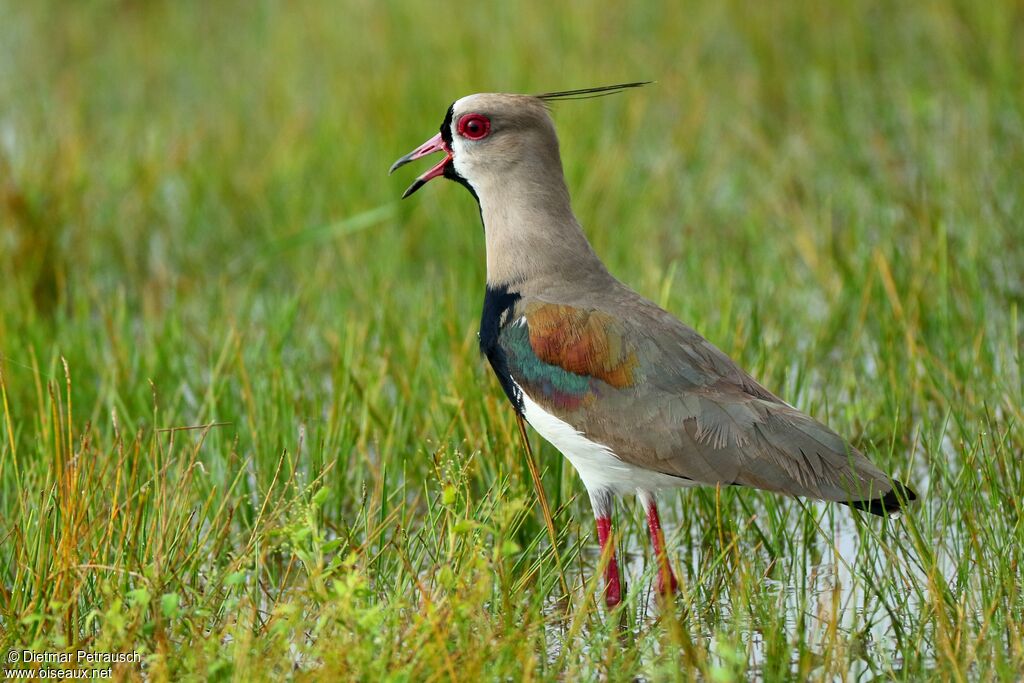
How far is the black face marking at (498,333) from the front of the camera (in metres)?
3.64

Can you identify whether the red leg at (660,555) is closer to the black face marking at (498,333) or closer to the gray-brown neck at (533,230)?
the black face marking at (498,333)

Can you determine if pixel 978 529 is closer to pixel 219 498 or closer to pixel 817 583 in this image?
pixel 817 583

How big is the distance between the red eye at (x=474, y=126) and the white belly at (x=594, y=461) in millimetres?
735

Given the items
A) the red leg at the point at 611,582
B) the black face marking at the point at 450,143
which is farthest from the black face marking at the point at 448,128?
the red leg at the point at 611,582

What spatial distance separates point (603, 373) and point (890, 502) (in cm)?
73

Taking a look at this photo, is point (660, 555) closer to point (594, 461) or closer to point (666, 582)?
point (666, 582)

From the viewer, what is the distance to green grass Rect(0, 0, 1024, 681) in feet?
10.1

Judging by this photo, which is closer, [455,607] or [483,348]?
[455,607]

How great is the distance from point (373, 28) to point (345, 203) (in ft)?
7.32

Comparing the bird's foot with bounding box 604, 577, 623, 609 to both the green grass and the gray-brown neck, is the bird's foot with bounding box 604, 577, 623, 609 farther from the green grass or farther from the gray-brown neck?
the gray-brown neck

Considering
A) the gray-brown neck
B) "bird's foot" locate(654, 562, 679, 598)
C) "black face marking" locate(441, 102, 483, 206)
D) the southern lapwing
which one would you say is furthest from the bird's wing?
"black face marking" locate(441, 102, 483, 206)

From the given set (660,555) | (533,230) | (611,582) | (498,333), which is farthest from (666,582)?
(533,230)

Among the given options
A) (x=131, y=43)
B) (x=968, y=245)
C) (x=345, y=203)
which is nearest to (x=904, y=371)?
(x=968, y=245)

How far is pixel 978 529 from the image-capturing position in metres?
3.59
